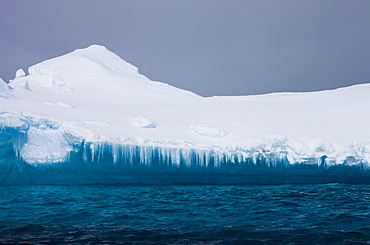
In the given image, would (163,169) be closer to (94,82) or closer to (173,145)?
(173,145)

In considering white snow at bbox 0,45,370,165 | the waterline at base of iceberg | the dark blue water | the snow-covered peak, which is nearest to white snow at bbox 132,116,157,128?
white snow at bbox 0,45,370,165

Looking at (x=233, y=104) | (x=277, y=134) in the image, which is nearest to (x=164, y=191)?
(x=277, y=134)

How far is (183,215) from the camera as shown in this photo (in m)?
6.89

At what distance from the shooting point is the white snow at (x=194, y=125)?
33.4 feet

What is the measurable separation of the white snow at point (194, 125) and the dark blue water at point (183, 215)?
1293mm

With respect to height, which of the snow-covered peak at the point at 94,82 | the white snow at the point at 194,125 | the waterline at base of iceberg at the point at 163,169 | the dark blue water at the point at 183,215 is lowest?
the dark blue water at the point at 183,215

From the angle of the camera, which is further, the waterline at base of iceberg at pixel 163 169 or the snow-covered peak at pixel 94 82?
the snow-covered peak at pixel 94 82

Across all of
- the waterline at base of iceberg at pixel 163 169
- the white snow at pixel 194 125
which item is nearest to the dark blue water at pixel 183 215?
the waterline at base of iceberg at pixel 163 169

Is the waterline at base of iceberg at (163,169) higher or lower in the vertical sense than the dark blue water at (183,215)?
higher

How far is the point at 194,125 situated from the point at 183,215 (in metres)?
5.36

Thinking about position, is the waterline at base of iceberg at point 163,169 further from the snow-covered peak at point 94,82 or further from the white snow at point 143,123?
the snow-covered peak at point 94,82

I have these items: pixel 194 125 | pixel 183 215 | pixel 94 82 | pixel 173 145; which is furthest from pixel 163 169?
pixel 94 82

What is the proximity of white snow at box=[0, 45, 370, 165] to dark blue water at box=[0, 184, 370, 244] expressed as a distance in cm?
129

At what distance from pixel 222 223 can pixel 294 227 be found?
4.26 ft
